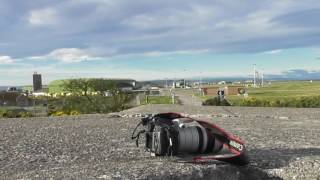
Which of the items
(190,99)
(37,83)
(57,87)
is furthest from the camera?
(37,83)

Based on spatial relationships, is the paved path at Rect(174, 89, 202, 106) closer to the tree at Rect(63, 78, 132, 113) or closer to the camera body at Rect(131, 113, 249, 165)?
the tree at Rect(63, 78, 132, 113)

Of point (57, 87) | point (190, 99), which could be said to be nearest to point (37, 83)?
point (57, 87)

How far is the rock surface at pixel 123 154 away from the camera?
9789 mm

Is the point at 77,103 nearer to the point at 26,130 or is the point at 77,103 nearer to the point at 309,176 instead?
the point at 26,130

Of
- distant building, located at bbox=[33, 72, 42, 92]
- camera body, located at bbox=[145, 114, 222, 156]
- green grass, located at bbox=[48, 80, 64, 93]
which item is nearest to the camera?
camera body, located at bbox=[145, 114, 222, 156]

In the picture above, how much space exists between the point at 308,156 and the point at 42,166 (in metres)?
5.35

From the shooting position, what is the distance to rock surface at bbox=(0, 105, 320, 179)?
32.1 ft

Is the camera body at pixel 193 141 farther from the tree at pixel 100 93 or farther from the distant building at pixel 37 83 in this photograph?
the distant building at pixel 37 83

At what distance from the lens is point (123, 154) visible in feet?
42.3

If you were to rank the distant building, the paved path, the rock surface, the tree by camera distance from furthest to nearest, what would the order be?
the distant building < the paved path < the tree < the rock surface

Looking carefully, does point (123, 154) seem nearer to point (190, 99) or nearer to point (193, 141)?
point (193, 141)

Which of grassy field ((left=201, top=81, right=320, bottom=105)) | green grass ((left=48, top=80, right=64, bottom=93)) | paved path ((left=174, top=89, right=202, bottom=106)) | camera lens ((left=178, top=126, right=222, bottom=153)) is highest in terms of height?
green grass ((left=48, top=80, right=64, bottom=93))

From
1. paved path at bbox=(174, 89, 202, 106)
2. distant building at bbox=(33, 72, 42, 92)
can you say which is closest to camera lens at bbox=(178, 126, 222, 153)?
paved path at bbox=(174, 89, 202, 106)

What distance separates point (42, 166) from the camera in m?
11.4
